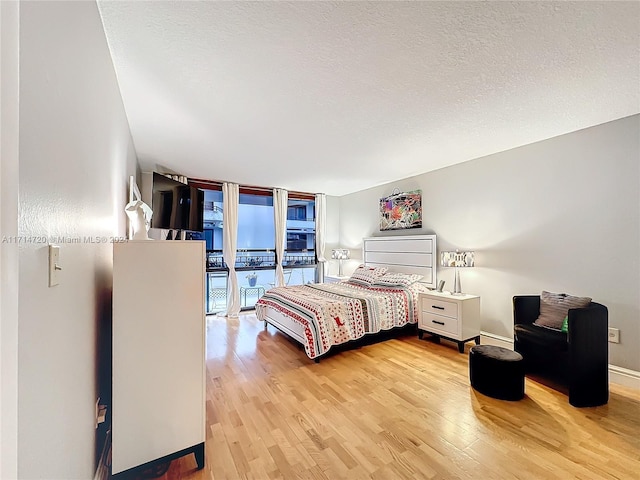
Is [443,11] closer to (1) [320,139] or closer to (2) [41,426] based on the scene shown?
(1) [320,139]

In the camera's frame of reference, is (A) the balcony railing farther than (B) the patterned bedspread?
Yes

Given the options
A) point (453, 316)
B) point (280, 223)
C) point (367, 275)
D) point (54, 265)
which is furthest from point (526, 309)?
point (280, 223)

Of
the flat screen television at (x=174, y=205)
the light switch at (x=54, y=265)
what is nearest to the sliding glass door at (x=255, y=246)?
the flat screen television at (x=174, y=205)

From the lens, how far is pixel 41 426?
79 cm

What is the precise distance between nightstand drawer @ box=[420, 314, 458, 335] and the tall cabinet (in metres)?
2.79

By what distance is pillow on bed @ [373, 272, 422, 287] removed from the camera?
13.1 ft

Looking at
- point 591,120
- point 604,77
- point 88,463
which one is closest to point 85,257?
point 88,463

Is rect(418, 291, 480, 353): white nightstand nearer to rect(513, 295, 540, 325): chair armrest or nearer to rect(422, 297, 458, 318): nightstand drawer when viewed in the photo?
rect(422, 297, 458, 318): nightstand drawer

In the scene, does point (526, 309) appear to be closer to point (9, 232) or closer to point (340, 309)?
point (340, 309)

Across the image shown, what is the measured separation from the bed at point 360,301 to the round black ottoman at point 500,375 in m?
1.28

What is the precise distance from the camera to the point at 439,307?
11.3 feet

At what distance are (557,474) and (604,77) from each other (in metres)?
2.48

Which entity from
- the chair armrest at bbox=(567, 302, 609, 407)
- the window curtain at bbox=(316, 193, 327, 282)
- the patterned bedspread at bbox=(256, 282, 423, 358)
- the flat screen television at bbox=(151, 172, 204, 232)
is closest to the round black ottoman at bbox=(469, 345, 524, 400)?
the chair armrest at bbox=(567, 302, 609, 407)

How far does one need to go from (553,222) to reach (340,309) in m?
2.44
